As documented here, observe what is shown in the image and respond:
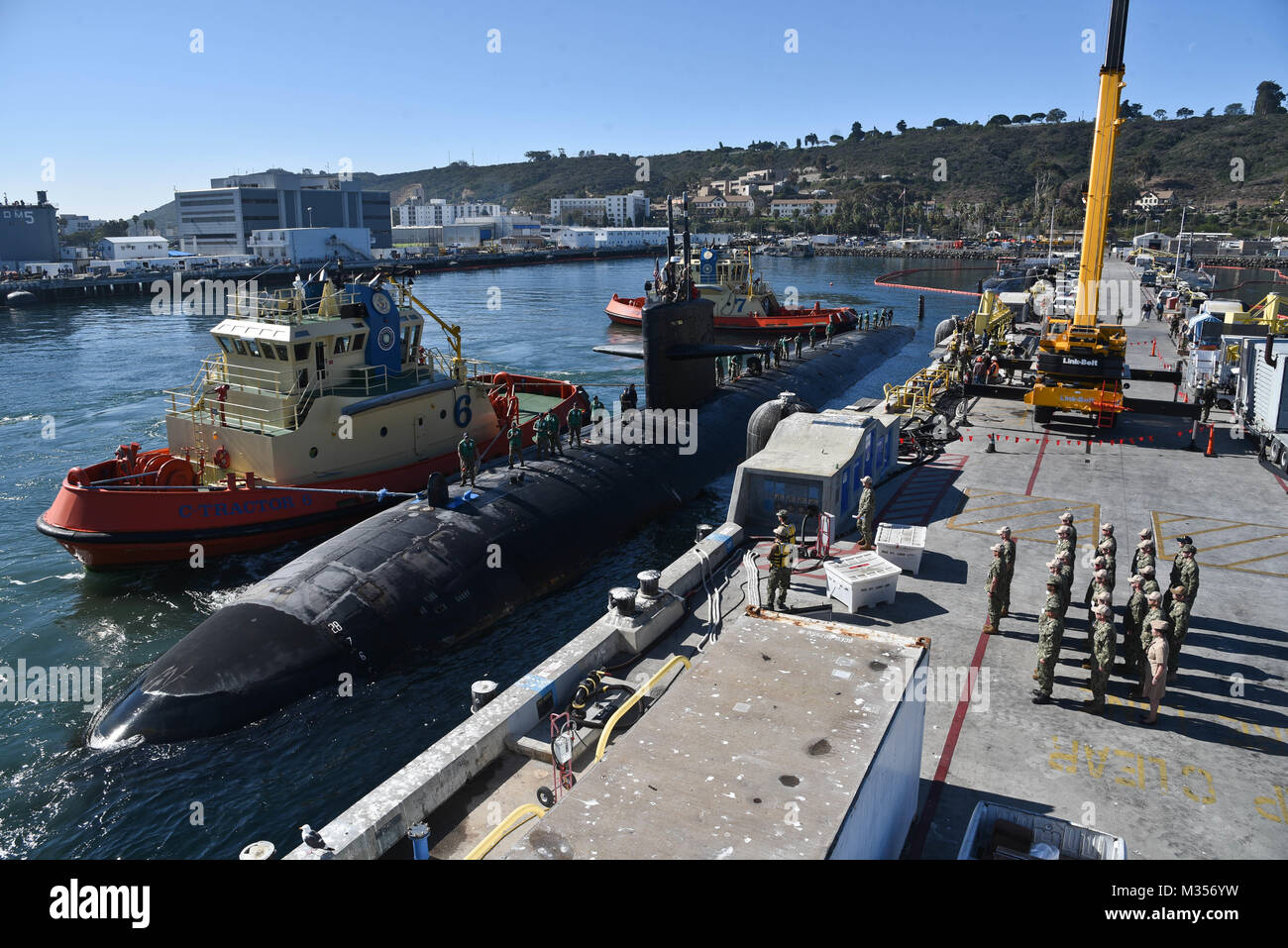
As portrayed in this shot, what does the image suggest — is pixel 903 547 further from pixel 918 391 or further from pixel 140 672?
pixel 918 391

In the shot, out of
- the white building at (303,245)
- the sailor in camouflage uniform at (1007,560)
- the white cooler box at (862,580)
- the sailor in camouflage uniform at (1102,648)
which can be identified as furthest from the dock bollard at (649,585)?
the white building at (303,245)

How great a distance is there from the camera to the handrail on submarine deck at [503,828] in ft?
29.5

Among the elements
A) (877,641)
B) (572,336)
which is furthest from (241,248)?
(877,641)

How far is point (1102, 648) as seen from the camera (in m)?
11.4

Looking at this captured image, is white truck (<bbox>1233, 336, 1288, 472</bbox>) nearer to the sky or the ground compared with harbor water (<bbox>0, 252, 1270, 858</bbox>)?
nearer to the sky

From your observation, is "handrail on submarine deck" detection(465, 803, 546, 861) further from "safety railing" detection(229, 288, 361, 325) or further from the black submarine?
"safety railing" detection(229, 288, 361, 325)

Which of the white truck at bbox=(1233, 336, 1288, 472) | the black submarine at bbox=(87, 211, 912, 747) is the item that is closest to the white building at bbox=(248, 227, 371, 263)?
the black submarine at bbox=(87, 211, 912, 747)

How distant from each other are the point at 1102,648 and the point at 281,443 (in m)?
20.4

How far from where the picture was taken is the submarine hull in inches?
581

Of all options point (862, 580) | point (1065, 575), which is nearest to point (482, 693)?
point (862, 580)

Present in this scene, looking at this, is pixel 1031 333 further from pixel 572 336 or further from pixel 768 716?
pixel 768 716

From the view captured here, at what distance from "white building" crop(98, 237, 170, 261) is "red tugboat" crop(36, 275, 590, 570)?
13350 cm

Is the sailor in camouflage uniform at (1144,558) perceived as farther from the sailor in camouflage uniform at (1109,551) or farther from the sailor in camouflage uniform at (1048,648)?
the sailor in camouflage uniform at (1048,648)
